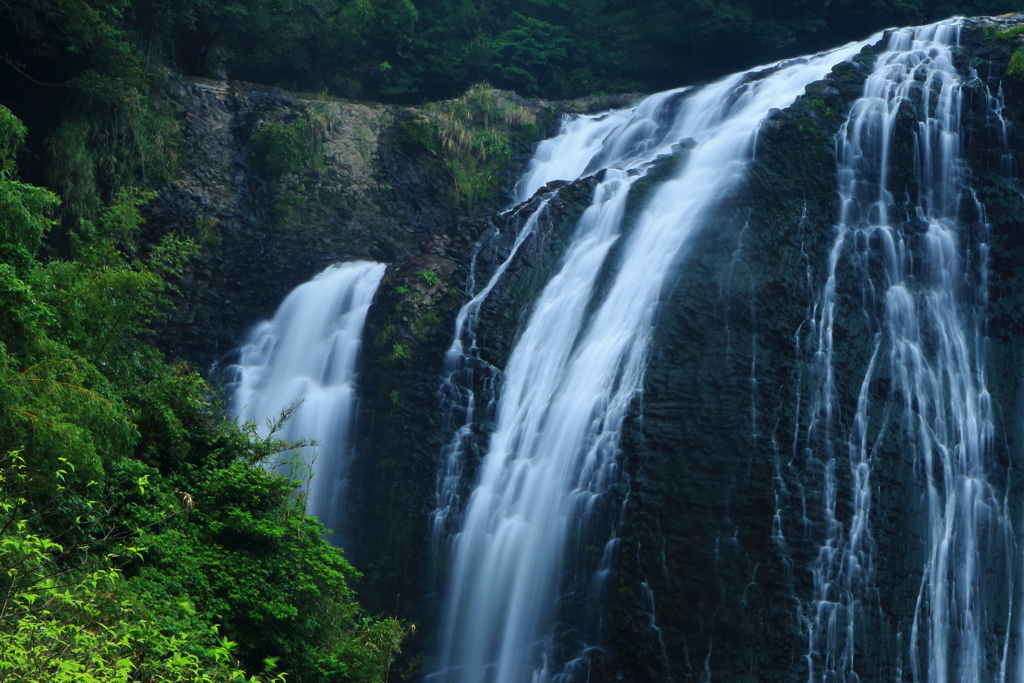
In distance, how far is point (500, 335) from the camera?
1670cm

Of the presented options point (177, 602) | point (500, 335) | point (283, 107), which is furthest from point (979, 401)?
point (283, 107)

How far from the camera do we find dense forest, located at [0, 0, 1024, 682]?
7.58 metres

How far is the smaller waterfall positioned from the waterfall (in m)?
2.52

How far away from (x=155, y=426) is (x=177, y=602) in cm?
333

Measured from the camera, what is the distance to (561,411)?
49.0 feet

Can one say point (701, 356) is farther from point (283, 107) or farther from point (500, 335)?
point (283, 107)

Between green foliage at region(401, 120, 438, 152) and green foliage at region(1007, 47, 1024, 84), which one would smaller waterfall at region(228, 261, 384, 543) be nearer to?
green foliage at region(401, 120, 438, 152)

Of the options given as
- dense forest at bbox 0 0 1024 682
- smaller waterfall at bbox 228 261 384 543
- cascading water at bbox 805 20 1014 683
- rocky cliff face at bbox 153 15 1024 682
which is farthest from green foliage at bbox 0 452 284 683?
cascading water at bbox 805 20 1014 683

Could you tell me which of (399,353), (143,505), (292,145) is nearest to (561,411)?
(399,353)

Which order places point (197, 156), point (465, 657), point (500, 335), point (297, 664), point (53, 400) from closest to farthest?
point (53, 400)
point (297, 664)
point (465, 657)
point (500, 335)
point (197, 156)

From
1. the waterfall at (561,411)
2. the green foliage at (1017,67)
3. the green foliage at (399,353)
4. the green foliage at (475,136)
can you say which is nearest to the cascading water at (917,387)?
the green foliage at (1017,67)

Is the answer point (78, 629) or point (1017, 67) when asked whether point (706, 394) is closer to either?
point (1017, 67)

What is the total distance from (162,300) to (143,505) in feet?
21.3

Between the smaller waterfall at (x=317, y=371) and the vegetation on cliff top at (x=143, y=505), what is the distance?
4.21m
